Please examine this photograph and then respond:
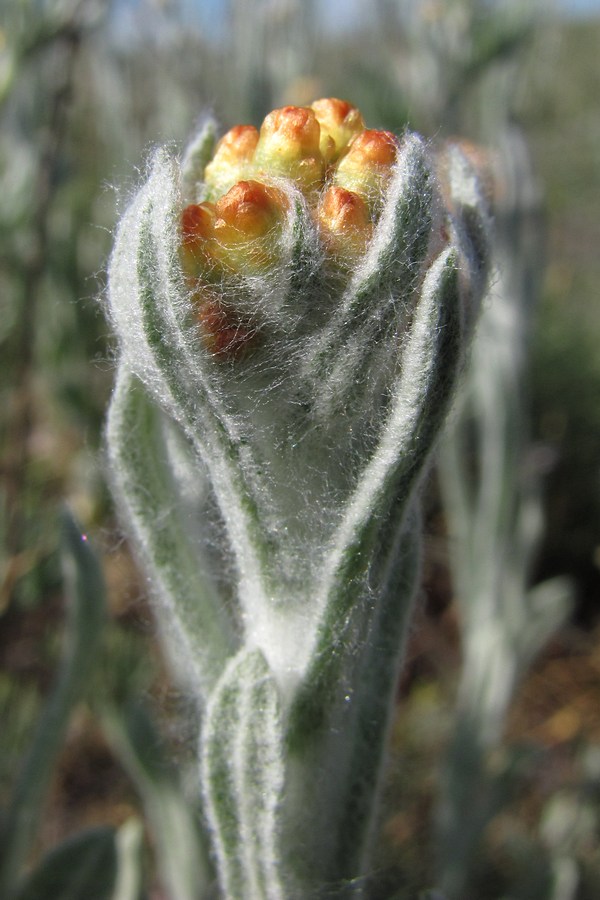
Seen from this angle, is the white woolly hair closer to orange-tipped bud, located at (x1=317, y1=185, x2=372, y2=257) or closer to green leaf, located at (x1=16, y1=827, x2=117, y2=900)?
orange-tipped bud, located at (x1=317, y1=185, x2=372, y2=257)

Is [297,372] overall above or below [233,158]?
below

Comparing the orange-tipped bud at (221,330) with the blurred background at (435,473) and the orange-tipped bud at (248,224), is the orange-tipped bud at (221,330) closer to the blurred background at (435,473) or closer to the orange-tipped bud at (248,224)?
the orange-tipped bud at (248,224)

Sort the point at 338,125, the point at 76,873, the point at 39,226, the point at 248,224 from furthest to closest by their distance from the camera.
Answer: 1. the point at 39,226
2. the point at 76,873
3. the point at 338,125
4. the point at 248,224

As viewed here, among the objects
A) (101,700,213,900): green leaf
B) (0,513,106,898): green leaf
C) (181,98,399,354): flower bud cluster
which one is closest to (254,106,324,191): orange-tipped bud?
(181,98,399,354): flower bud cluster

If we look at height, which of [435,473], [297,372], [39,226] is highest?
[39,226]

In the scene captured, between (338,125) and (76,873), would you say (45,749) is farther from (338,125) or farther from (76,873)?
(338,125)

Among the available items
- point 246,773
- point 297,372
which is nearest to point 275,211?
point 297,372
